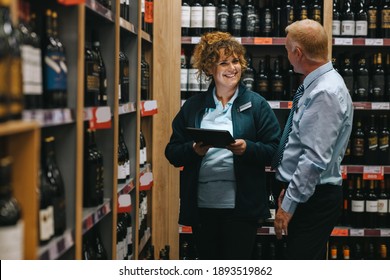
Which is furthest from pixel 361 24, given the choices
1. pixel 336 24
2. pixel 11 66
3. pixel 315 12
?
pixel 11 66

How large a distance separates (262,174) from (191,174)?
40 centimetres

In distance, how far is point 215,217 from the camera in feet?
10.5

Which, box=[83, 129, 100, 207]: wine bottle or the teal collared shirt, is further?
the teal collared shirt

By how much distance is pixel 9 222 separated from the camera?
163 cm

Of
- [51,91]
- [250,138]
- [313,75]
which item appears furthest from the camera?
[250,138]

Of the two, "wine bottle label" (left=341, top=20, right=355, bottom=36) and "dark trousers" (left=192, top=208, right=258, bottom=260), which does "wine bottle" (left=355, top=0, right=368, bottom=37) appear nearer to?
"wine bottle label" (left=341, top=20, right=355, bottom=36)

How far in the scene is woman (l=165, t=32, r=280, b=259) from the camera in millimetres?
3160

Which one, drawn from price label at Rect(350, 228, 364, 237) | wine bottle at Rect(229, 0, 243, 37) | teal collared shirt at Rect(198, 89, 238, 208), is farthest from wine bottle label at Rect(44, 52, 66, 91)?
price label at Rect(350, 228, 364, 237)

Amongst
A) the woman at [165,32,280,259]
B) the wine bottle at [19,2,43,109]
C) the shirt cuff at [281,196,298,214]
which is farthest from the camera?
the woman at [165,32,280,259]

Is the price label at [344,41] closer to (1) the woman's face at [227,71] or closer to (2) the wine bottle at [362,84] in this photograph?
(2) the wine bottle at [362,84]

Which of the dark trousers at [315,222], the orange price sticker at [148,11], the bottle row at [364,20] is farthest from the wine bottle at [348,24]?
the dark trousers at [315,222]

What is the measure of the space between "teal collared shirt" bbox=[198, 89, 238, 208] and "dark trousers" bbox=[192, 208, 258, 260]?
0.19 feet
